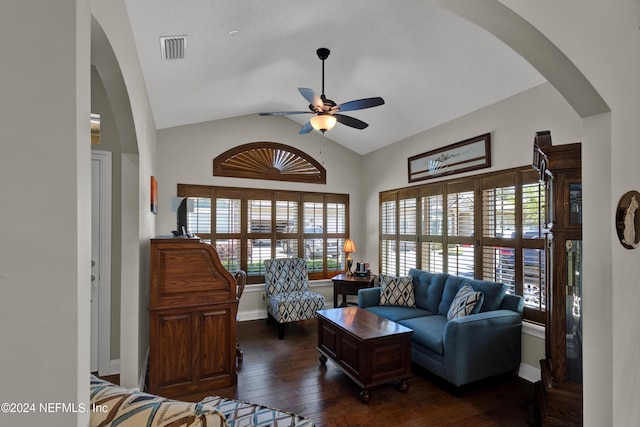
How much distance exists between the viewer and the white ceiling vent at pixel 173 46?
2467 millimetres

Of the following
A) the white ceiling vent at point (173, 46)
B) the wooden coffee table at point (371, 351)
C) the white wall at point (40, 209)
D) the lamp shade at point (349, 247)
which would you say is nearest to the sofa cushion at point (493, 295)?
the wooden coffee table at point (371, 351)

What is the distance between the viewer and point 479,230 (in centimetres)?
387

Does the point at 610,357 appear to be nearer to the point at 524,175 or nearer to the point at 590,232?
the point at 590,232

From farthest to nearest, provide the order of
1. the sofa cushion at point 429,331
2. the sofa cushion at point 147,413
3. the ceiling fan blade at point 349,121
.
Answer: the ceiling fan blade at point 349,121
the sofa cushion at point 429,331
the sofa cushion at point 147,413

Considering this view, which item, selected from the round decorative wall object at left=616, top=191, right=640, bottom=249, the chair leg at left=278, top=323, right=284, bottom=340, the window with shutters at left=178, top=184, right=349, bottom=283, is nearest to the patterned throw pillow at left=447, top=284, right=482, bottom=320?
the round decorative wall object at left=616, top=191, right=640, bottom=249

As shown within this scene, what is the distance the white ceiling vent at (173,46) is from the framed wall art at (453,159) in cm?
328

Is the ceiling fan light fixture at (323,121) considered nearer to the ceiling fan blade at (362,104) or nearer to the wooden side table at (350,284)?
the ceiling fan blade at (362,104)

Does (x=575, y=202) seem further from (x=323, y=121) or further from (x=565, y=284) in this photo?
(x=323, y=121)

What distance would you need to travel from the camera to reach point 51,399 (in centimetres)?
73

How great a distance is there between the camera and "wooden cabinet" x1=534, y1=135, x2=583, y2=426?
215cm

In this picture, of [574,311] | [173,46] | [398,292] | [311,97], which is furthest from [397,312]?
[173,46]

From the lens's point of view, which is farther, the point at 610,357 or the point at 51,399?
the point at 610,357

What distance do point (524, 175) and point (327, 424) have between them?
3.03 m

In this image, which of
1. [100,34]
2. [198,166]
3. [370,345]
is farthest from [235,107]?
[370,345]
